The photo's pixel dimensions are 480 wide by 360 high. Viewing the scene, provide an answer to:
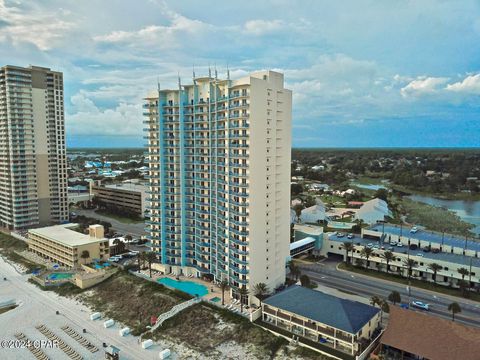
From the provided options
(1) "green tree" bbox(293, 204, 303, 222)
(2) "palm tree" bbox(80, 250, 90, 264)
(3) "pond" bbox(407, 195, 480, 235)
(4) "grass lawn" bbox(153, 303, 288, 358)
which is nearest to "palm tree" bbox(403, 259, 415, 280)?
(4) "grass lawn" bbox(153, 303, 288, 358)

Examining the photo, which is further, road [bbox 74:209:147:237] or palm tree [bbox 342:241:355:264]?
road [bbox 74:209:147:237]

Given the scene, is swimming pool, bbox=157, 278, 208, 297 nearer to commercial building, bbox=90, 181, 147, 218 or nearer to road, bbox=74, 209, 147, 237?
road, bbox=74, 209, 147, 237

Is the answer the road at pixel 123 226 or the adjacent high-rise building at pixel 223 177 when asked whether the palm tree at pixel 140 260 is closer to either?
the adjacent high-rise building at pixel 223 177

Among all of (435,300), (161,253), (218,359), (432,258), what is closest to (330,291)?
(435,300)

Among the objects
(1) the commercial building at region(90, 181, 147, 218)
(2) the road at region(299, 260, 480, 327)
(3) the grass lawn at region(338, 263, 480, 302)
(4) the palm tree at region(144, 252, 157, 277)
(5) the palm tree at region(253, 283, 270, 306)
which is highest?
(1) the commercial building at region(90, 181, 147, 218)

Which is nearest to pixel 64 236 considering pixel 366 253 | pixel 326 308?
pixel 326 308

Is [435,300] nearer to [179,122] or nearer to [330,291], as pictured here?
[330,291]
